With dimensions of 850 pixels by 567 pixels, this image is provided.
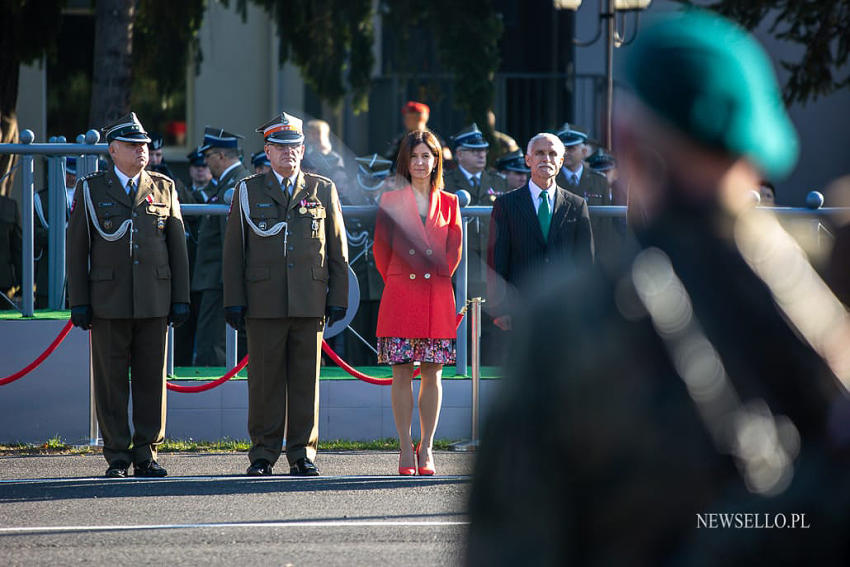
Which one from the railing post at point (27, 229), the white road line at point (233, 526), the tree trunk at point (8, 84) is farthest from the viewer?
the tree trunk at point (8, 84)

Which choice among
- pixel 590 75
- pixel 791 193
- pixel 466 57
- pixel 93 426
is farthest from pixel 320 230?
pixel 791 193

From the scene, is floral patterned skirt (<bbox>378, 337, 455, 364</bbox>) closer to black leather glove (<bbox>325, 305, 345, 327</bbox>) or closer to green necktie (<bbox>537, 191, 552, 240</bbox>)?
black leather glove (<bbox>325, 305, 345, 327</bbox>)

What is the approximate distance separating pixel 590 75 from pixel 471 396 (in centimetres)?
933

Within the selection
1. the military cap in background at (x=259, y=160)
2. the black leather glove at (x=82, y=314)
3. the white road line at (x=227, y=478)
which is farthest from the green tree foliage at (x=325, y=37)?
the white road line at (x=227, y=478)

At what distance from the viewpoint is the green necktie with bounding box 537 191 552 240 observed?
27.3 ft

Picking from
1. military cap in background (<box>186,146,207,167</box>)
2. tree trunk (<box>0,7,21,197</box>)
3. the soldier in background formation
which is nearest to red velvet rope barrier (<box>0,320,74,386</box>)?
military cap in background (<box>186,146,207,167</box>)

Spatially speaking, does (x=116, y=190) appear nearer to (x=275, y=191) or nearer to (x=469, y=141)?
(x=275, y=191)

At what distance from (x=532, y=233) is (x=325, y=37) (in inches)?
268

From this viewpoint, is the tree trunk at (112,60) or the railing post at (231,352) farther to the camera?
the tree trunk at (112,60)

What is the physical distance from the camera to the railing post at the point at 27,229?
33.0ft

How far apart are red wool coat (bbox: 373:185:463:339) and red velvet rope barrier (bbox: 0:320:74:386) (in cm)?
244

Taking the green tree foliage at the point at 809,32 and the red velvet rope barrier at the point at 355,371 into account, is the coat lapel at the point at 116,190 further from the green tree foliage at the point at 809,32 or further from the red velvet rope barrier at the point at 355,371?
the green tree foliage at the point at 809,32

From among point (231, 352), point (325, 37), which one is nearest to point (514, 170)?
point (325, 37)

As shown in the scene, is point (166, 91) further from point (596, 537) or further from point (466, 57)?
point (596, 537)
